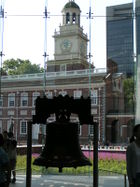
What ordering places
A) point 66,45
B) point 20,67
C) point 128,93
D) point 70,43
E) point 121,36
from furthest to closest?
point 70,43
point 66,45
point 20,67
point 128,93
point 121,36

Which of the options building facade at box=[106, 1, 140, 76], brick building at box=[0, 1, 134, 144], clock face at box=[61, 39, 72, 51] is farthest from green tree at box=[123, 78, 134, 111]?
clock face at box=[61, 39, 72, 51]

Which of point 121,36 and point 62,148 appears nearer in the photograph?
point 62,148

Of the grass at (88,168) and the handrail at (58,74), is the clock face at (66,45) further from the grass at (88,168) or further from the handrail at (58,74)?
the grass at (88,168)

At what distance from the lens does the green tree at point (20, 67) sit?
1388cm

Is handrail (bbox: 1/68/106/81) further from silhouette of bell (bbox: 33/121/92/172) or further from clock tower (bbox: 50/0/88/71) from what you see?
silhouette of bell (bbox: 33/121/92/172)

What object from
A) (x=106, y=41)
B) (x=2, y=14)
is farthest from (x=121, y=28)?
(x=2, y=14)

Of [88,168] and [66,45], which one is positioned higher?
[66,45]

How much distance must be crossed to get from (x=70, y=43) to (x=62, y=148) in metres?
14.7

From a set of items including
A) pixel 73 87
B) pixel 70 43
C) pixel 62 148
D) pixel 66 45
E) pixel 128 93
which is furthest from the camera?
pixel 73 87

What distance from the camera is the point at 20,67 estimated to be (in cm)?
1580


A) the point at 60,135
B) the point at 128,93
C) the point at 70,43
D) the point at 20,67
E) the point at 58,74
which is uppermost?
the point at 70,43

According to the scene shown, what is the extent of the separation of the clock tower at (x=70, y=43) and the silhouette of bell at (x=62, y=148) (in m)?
8.40

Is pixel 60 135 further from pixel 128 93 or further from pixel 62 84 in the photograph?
pixel 62 84

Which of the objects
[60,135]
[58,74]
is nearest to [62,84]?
[58,74]
